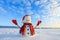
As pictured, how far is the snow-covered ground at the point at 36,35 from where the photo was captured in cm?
147

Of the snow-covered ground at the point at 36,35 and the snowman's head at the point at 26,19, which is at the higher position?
the snowman's head at the point at 26,19

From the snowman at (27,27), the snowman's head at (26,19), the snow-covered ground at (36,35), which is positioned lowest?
the snow-covered ground at (36,35)

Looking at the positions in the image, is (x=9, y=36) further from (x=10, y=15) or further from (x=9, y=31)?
(x=10, y=15)

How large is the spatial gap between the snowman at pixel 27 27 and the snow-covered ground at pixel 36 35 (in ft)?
0.13

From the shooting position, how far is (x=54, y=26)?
1529 millimetres

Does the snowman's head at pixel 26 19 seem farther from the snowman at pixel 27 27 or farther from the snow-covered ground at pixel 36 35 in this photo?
the snow-covered ground at pixel 36 35

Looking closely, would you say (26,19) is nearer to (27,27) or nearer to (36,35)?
(27,27)

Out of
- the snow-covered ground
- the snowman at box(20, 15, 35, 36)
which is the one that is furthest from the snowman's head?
the snow-covered ground

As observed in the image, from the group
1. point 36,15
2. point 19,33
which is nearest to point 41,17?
point 36,15

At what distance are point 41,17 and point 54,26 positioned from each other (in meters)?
0.16

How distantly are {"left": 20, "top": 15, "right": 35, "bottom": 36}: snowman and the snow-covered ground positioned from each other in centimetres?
4

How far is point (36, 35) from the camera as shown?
151 cm

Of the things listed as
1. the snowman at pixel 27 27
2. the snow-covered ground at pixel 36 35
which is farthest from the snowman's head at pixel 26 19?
the snow-covered ground at pixel 36 35

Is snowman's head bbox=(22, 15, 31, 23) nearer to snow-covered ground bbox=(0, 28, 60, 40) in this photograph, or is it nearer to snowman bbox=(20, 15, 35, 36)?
snowman bbox=(20, 15, 35, 36)
